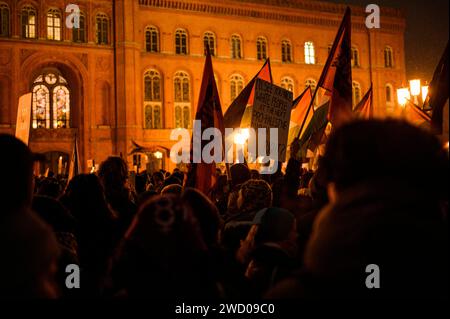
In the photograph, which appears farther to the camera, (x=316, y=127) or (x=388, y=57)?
(x=388, y=57)

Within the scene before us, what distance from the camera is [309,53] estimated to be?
4438 centimetres

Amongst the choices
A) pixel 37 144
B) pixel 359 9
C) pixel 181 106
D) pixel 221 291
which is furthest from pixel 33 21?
pixel 221 291

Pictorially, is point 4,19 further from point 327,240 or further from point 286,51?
point 327,240

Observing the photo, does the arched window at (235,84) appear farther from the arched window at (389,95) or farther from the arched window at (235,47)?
the arched window at (389,95)

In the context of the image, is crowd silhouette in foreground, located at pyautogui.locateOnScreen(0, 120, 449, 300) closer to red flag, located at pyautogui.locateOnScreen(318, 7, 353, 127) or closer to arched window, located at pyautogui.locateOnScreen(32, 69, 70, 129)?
red flag, located at pyautogui.locateOnScreen(318, 7, 353, 127)

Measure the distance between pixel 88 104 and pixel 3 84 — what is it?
17.7 ft

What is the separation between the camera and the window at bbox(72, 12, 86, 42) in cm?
3521

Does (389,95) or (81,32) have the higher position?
(81,32)

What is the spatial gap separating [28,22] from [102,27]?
15.7ft

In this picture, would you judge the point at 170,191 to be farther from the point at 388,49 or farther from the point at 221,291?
the point at 388,49

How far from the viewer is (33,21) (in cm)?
3422

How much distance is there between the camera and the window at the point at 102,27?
3581 centimetres

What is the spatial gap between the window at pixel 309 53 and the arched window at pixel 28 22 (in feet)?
71.7

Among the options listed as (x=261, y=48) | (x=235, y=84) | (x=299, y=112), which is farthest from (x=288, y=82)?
(x=299, y=112)
